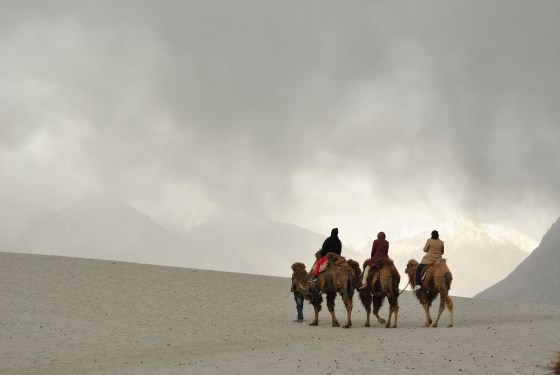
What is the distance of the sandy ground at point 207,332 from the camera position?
14.7m

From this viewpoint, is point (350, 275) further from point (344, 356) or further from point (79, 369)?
point (79, 369)

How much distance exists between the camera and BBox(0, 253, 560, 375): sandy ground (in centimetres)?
1470

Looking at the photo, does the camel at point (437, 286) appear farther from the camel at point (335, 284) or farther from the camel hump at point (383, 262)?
the camel at point (335, 284)

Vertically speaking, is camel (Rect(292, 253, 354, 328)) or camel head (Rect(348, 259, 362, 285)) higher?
camel head (Rect(348, 259, 362, 285))

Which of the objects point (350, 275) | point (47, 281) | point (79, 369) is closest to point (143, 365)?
point (79, 369)

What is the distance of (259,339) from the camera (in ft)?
66.1

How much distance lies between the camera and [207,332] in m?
21.6

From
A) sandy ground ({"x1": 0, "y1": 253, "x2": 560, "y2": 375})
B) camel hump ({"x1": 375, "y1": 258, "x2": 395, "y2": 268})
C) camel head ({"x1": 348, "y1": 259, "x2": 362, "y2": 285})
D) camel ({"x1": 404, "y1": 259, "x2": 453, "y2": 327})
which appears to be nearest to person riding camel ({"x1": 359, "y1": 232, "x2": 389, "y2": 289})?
camel hump ({"x1": 375, "y1": 258, "x2": 395, "y2": 268})

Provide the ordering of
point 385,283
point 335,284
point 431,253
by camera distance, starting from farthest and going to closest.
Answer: point 335,284 → point 431,253 → point 385,283

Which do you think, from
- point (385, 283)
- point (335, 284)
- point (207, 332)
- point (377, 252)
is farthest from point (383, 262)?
point (207, 332)

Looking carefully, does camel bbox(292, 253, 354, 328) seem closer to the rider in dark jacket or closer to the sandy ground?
the rider in dark jacket

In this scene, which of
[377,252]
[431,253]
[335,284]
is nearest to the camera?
[431,253]

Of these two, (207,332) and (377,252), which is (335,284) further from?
(207,332)

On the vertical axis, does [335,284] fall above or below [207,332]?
above
